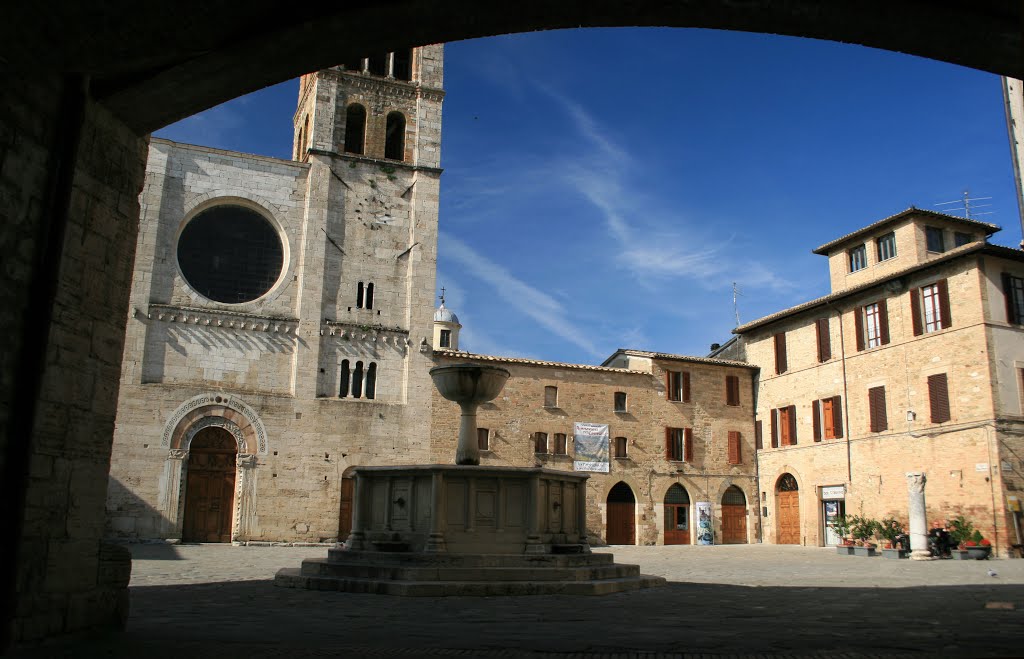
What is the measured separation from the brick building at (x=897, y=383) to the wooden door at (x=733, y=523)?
88cm

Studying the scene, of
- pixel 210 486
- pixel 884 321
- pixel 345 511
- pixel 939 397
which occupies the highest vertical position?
pixel 884 321

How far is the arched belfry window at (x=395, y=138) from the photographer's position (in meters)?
32.3

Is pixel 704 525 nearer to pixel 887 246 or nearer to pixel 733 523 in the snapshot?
pixel 733 523

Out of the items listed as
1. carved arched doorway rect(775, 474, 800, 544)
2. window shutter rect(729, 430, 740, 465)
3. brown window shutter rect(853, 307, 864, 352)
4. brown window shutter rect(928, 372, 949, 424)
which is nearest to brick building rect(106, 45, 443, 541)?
window shutter rect(729, 430, 740, 465)

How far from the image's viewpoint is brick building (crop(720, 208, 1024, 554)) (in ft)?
80.7

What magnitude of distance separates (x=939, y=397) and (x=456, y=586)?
68.2 feet

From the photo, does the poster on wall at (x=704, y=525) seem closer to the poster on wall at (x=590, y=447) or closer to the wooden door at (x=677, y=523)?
the wooden door at (x=677, y=523)

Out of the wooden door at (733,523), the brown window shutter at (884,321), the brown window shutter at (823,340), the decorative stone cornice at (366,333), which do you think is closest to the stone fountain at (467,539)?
the decorative stone cornice at (366,333)

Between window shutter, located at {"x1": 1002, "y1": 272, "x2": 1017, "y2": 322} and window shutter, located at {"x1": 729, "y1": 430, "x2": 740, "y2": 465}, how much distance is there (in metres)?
12.0

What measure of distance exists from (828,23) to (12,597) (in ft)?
21.4

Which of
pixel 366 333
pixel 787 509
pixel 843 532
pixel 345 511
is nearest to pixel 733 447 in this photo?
pixel 787 509

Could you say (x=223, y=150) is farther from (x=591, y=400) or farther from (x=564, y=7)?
(x=564, y=7)

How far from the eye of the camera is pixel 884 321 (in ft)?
93.4

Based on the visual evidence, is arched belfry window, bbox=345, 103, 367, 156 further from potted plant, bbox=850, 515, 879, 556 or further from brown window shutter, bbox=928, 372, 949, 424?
potted plant, bbox=850, 515, 879, 556
